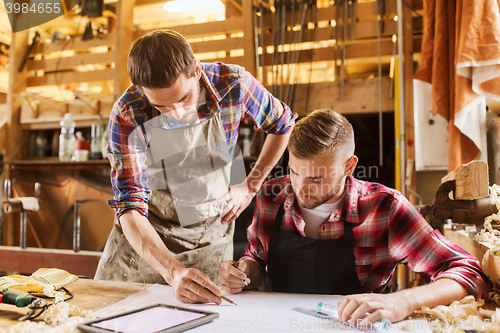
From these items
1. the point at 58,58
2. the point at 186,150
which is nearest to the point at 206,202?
the point at 186,150

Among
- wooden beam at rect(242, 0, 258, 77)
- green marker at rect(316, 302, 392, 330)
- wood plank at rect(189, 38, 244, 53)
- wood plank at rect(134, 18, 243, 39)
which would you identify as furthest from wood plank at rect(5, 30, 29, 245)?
green marker at rect(316, 302, 392, 330)

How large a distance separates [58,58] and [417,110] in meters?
2.00

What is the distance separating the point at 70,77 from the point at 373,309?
2.21m

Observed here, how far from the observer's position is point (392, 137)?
194 centimetres

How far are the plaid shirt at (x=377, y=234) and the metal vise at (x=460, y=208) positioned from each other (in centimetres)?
14

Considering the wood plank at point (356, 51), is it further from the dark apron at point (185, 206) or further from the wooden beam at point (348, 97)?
the dark apron at point (185, 206)

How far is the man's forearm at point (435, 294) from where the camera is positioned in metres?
0.74

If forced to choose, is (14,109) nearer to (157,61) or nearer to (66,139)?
(66,139)

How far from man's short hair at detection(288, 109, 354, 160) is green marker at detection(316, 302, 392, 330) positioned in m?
0.40

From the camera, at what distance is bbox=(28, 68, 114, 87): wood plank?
2.13 m

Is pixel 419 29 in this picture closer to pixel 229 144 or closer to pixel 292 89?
pixel 292 89

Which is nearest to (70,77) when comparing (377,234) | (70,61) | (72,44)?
(70,61)

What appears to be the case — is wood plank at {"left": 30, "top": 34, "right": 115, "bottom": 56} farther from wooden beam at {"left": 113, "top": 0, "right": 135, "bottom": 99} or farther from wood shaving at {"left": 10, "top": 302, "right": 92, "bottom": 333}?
wood shaving at {"left": 10, "top": 302, "right": 92, "bottom": 333}

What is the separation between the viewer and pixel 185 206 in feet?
4.11
